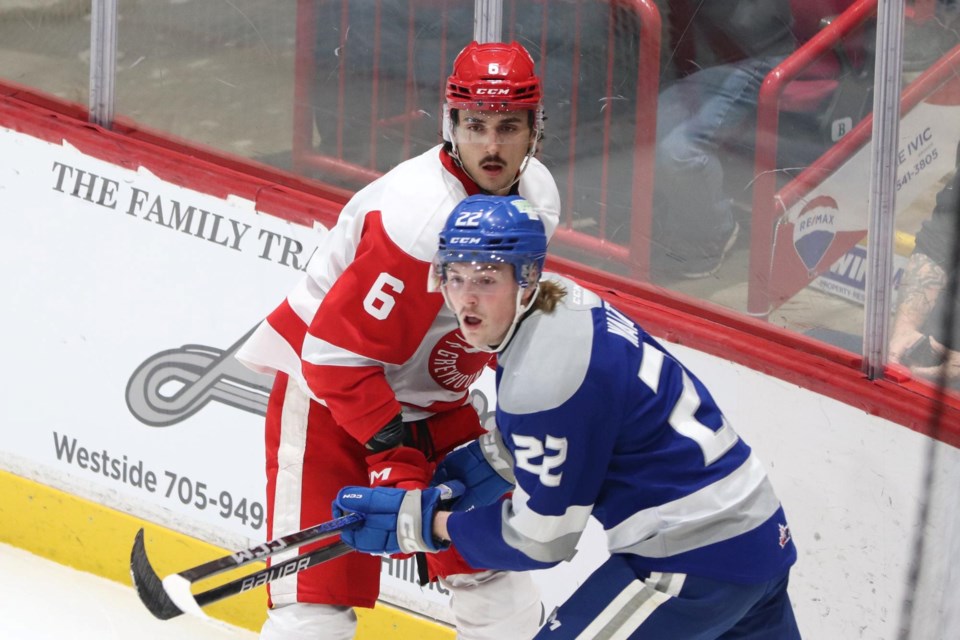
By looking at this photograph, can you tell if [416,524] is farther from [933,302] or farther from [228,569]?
[933,302]

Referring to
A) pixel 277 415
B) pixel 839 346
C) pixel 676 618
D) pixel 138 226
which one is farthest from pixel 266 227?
pixel 676 618

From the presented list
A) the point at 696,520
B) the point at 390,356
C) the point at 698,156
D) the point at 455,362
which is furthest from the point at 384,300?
the point at 698,156

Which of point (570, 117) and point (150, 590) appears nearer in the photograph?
point (150, 590)

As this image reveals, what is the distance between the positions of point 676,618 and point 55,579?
200 cm

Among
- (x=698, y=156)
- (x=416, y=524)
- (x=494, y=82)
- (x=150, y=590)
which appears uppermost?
(x=494, y=82)

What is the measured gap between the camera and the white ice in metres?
3.38

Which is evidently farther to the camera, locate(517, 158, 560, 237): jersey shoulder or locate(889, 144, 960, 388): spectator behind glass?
locate(889, 144, 960, 388): spectator behind glass

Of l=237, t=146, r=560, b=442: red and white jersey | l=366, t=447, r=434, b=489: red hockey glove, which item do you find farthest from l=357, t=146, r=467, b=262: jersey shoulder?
l=366, t=447, r=434, b=489: red hockey glove

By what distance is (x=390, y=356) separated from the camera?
2457 mm

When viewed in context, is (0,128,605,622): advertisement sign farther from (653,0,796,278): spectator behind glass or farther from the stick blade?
the stick blade

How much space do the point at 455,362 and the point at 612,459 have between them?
529 mm

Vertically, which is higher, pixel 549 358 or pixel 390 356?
pixel 549 358

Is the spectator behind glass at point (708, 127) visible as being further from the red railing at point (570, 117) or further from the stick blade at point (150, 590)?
the stick blade at point (150, 590)

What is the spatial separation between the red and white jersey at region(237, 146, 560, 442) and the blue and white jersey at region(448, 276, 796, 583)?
12.5 inches
